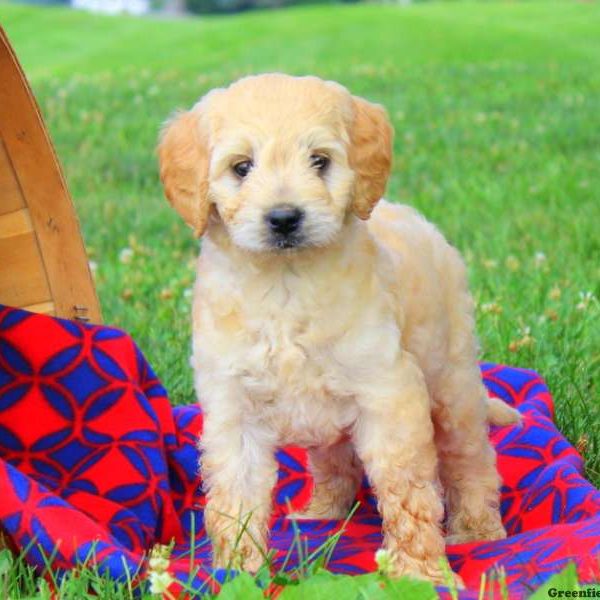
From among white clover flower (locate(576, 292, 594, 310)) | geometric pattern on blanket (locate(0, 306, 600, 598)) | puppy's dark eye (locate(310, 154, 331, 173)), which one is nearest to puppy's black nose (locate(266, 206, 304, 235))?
puppy's dark eye (locate(310, 154, 331, 173))

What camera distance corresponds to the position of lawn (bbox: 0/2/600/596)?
189 inches

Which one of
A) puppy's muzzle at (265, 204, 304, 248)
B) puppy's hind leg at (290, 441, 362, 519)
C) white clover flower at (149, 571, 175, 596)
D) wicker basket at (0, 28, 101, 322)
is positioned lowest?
puppy's hind leg at (290, 441, 362, 519)

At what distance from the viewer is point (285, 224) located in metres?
2.83

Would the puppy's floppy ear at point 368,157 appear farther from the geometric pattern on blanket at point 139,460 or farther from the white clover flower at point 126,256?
the white clover flower at point 126,256

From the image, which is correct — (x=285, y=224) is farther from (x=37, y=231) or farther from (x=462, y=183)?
(x=462, y=183)

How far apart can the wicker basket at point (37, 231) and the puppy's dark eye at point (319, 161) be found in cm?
131

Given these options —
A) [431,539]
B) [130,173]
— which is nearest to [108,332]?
[431,539]

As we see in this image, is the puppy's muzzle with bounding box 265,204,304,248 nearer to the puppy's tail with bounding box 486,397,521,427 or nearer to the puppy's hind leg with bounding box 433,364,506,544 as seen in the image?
the puppy's hind leg with bounding box 433,364,506,544

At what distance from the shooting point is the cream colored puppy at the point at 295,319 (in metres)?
2.92

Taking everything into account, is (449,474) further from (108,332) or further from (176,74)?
(176,74)

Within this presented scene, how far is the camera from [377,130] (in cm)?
307

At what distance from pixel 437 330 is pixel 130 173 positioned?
210 inches

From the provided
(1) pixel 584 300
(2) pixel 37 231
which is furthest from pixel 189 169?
(1) pixel 584 300

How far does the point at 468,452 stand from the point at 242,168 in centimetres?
115
